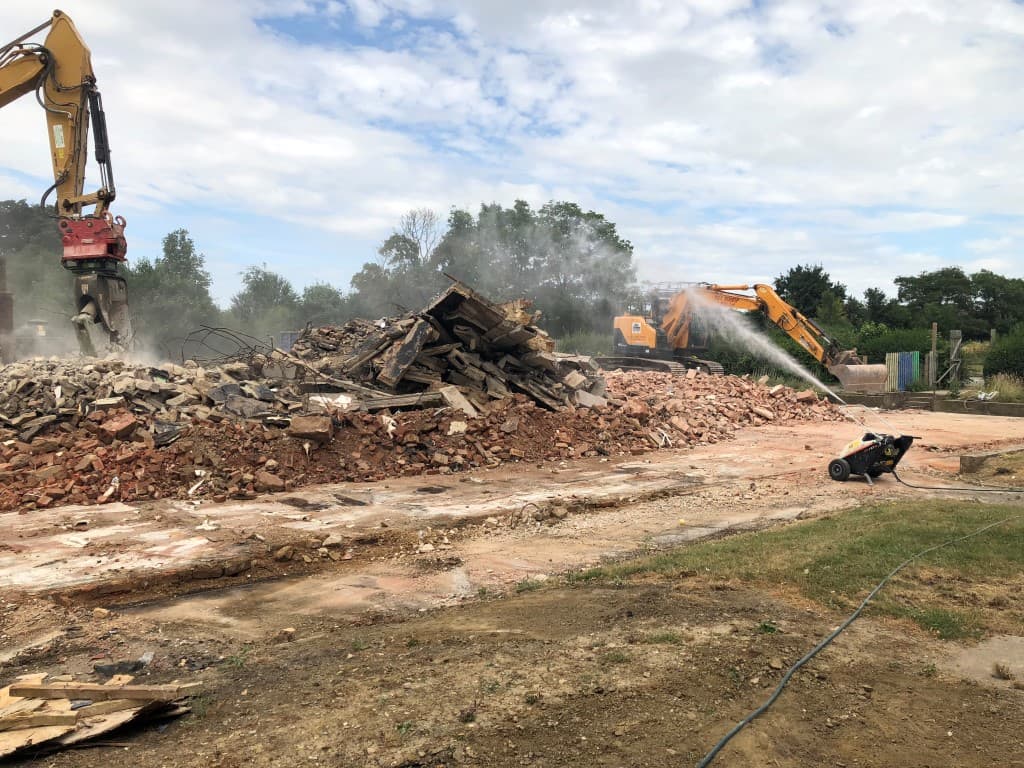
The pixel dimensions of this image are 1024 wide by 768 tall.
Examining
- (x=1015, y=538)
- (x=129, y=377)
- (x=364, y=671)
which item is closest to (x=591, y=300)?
(x=129, y=377)

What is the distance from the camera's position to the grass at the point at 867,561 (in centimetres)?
511

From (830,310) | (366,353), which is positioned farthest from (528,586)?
(830,310)

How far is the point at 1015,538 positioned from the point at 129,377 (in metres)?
12.3

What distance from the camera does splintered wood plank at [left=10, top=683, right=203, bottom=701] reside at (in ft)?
11.8

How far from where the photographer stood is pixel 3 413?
1114 cm

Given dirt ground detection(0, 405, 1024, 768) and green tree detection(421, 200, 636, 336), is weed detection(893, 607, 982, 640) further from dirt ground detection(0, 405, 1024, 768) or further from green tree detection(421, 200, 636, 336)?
green tree detection(421, 200, 636, 336)

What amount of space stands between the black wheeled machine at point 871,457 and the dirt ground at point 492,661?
3814 mm

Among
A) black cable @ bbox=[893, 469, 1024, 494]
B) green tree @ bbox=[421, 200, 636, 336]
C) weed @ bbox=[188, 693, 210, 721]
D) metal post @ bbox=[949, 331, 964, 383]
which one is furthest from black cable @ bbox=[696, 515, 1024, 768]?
green tree @ bbox=[421, 200, 636, 336]

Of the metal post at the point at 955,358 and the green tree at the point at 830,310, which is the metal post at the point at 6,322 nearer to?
the metal post at the point at 955,358

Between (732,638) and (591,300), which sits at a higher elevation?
(591,300)

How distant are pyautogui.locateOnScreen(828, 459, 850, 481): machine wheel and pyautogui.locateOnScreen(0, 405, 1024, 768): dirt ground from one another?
3.78 meters

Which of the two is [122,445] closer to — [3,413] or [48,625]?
[3,413]

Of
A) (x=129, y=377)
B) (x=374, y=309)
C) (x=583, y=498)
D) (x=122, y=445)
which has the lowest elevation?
(x=583, y=498)

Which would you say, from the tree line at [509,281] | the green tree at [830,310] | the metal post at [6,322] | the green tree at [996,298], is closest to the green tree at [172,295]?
the tree line at [509,281]
